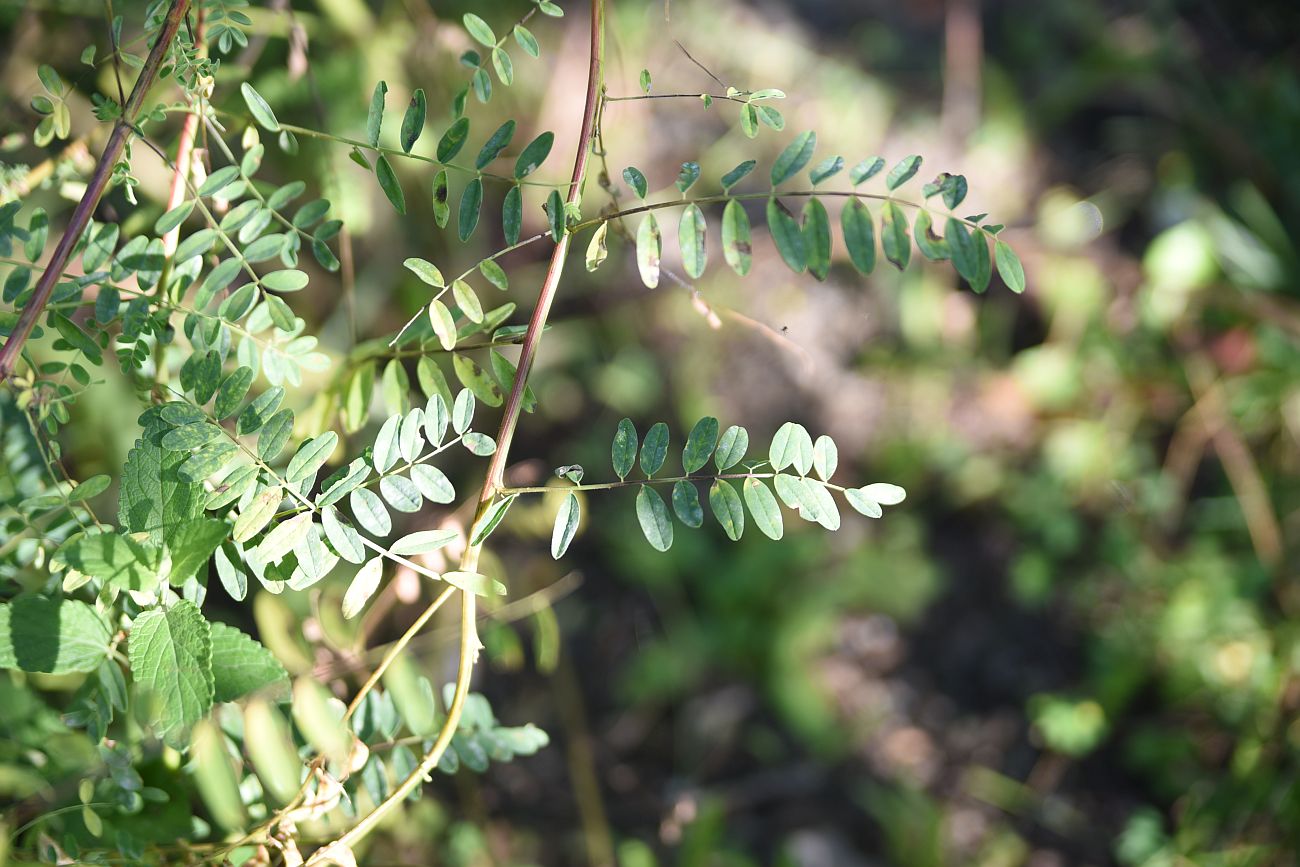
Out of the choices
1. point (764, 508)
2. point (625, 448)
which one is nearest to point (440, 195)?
point (625, 448)

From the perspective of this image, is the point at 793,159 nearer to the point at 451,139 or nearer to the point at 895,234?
the point at 895,234

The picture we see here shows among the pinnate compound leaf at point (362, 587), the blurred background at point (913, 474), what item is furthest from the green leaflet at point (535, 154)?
the blurred background at point (913, 474)

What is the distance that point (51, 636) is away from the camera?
658mm

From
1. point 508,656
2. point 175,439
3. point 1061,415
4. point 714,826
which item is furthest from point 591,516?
point 175,439

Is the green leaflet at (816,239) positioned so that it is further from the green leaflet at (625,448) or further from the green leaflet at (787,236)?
the green leaflet at (625,448)

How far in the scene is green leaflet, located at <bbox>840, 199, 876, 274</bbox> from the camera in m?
0.70

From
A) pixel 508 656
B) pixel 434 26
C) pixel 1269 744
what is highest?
pixel 434 26

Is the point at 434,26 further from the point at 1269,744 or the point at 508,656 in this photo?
the point at 1269,744

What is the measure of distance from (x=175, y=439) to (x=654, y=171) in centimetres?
194

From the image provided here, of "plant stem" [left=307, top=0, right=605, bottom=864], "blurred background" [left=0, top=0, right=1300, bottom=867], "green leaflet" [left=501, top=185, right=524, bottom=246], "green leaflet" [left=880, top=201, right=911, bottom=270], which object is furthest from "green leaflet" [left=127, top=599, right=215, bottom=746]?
"blurred background" [left=0, top=0, right=1300, bottom=867]

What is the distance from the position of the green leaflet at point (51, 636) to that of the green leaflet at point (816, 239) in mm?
608

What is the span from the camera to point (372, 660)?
39.9 inches

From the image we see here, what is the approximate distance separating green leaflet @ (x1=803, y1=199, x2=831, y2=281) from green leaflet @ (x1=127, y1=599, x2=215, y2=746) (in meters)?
0.52

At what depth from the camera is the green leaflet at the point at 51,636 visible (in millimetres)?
643
